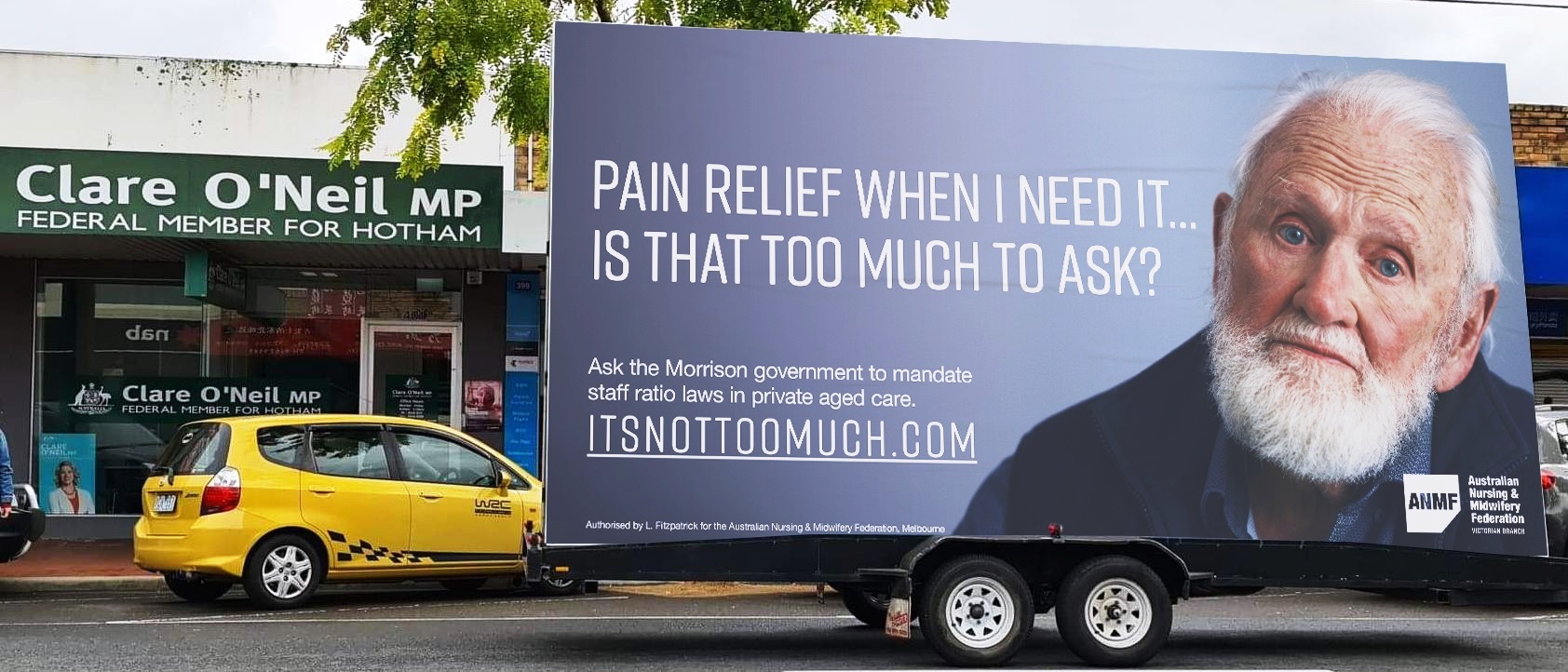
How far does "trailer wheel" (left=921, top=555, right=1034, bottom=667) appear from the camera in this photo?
313 inches

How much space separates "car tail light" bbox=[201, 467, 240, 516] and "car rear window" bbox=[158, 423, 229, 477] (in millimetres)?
121

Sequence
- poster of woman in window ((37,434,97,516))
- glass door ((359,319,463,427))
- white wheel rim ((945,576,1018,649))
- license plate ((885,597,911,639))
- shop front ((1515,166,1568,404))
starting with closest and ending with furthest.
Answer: license plate ((885,597,911,639)) → white wheel rim ((945,576,1018,649)) → shop front ((1515,166,1568,404)) → poster of woman in window ((37,434,97,516)) → glass door ((359,319,463,427))

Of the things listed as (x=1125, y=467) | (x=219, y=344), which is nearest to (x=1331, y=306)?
(x=1125, y=467)

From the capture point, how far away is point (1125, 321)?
814cm

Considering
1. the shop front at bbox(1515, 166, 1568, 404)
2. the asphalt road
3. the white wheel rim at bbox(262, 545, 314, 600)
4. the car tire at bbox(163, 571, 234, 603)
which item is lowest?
the asphalt road

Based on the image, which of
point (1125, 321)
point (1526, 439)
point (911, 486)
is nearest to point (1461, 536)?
point (1526, 439)

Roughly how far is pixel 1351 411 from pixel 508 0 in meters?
7.95

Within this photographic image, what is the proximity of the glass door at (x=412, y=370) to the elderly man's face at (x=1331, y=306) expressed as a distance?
10.7m

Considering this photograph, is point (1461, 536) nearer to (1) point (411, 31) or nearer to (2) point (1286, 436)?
(2) point (1286, 436)

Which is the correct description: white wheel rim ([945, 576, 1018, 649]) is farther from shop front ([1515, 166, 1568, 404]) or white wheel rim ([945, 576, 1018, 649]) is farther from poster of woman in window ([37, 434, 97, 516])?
poster of woman in window ([37, 434, 97, 516])

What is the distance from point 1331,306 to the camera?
817 cm

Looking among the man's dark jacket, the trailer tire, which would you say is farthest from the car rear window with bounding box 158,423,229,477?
the man's dark jacket

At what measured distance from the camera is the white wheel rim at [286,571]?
10.9 meters

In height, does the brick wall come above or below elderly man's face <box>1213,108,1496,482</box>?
→ above
